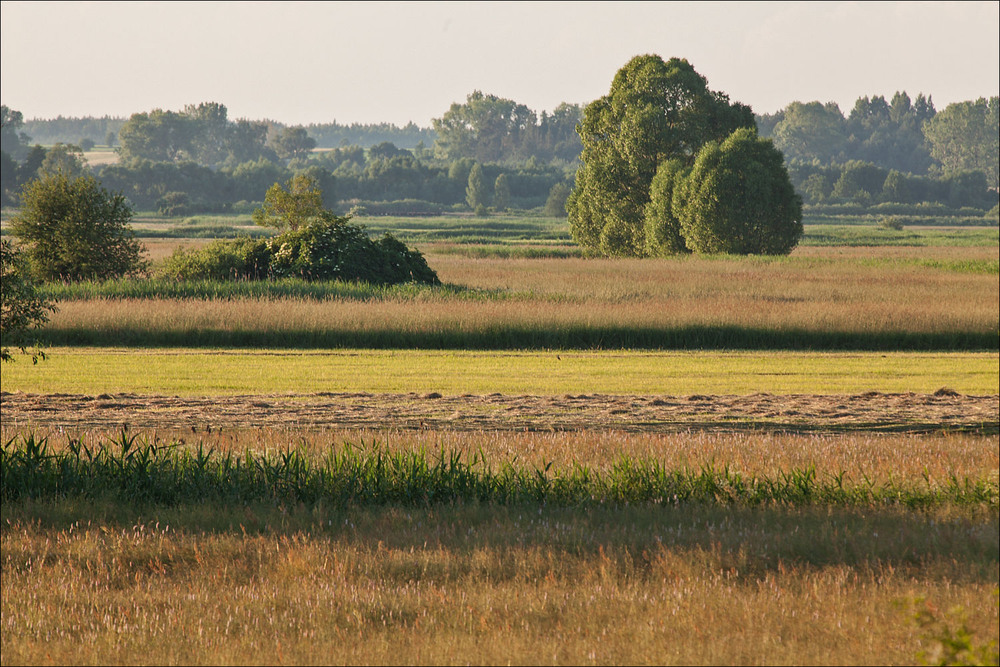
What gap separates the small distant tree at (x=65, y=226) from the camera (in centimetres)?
3703

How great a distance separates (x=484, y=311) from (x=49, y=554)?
21.1 meters

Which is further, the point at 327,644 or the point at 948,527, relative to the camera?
the point at 948,527

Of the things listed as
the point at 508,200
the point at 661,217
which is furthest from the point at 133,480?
the point at 508,200

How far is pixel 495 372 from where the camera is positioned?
21.6 metres

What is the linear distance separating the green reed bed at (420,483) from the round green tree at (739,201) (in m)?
46.9

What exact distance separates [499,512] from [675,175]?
168 ft

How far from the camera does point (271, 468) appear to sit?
10.3 m

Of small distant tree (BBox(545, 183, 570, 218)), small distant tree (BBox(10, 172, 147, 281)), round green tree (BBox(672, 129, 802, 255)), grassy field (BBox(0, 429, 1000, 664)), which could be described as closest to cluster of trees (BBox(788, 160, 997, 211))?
small distant tree (BBox(545, 183, 570, 218))

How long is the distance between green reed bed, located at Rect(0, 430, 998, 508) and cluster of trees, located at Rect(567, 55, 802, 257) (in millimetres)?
47045

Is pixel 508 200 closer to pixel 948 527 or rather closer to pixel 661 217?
pixel 661 217

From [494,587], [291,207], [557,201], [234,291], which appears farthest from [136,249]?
[557,201]

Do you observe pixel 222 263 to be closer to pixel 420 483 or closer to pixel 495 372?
pixel 495 372

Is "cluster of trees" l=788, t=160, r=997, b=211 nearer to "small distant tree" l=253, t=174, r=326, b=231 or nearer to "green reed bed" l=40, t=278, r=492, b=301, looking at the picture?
"small distant tree" l=253, t=174, r=326, b=231

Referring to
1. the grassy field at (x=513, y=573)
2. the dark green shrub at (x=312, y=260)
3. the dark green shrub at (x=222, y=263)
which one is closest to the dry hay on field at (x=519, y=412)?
the grassy field at (x=513, y=573)
